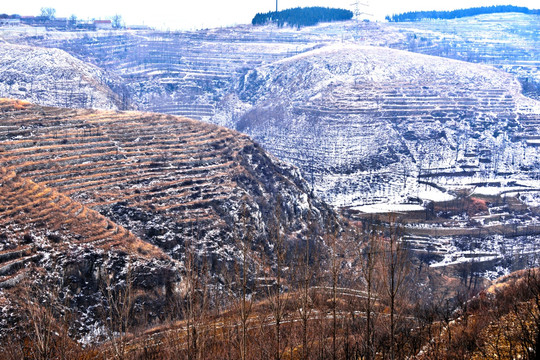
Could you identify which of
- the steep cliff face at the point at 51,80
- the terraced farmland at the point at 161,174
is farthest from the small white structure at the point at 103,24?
the terraced farmland at the point at 161,174

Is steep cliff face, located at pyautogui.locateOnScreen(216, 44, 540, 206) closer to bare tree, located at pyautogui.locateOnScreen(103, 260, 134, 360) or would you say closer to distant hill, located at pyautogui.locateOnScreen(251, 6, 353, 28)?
distant hill, located at pyautogui.locateOnScreen(251, 6, 353, 28)

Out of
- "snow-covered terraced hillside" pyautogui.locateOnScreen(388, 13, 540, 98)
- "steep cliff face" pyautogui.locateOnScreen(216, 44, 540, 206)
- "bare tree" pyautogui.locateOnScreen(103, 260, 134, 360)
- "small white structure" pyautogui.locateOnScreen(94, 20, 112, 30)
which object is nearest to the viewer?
"bare tree" pyautogui.locateOnScreen(103, 260, 134, 360)

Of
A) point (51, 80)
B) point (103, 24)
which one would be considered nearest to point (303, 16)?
point (103, 24)

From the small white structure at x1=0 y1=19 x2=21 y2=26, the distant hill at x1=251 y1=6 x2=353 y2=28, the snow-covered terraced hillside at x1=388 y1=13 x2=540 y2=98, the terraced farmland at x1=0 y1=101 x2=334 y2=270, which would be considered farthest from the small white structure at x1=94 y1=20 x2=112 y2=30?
the terraced farmland at x1=0 y1=101 x2=334 y2=270

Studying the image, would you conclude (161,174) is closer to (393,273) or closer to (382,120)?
(393,273)

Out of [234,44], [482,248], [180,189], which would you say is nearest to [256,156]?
[180,189]

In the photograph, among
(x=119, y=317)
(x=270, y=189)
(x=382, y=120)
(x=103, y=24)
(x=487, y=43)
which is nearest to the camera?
(x=119, y=317)

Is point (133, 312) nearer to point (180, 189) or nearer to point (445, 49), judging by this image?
point (180, 189)
